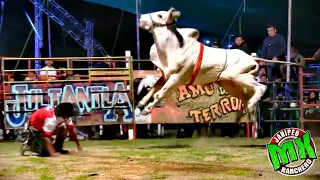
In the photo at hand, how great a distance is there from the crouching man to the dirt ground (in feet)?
0.36

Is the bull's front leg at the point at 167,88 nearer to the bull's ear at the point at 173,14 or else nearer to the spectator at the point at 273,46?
the bull's ear at the point at 173,14

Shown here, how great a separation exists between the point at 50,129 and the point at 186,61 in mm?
1007

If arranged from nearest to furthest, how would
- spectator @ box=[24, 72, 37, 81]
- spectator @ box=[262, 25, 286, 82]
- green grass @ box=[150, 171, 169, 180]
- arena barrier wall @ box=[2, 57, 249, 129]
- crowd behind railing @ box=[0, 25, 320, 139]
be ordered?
green grass @ box=[150, 171, 169, 180] → spectator @ box=[262, 25, 286, 82] → crowd behind railing @ box=[0, 25, 320, 139] → spectator @ box=[24, 72, 37, 81] → arena barrier wall @ box=[2, 57, 249, 129]

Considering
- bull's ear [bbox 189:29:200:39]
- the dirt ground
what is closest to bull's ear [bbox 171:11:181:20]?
bull's ear [bbox 189:29:200:39]

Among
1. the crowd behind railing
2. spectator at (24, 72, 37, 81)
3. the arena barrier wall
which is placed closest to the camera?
the crowd behind railing

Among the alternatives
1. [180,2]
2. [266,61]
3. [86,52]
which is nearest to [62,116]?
[86,52]

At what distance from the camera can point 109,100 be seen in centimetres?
426

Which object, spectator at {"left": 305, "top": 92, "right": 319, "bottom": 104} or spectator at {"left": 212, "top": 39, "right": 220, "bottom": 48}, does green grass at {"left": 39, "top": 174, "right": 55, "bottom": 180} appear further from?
spectator at {"left": 305, "top": 92, "right": 319, "bottom": 104}

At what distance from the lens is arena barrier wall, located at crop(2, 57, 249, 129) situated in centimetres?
405

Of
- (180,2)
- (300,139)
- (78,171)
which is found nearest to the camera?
(300,139)

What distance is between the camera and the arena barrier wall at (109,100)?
405 cm

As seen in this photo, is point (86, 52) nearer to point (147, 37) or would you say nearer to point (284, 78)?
point (147, 37)

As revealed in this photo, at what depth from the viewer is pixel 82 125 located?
13.5ft

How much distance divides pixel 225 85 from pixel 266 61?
376mm
